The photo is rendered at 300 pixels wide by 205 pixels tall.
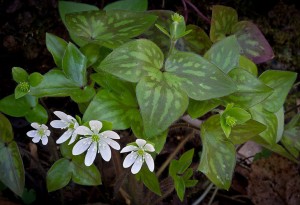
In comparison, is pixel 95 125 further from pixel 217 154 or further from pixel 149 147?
pixel 217 154

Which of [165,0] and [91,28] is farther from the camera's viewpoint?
[165,0]

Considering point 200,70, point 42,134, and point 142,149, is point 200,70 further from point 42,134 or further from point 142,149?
point 42,134

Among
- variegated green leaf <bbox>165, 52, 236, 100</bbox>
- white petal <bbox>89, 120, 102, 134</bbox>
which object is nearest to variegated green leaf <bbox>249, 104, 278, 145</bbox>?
variegated green leaf <bbox>165, 52, 236, 100</bbox>

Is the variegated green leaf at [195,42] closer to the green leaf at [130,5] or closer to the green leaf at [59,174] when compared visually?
the green leaf at [130,5]

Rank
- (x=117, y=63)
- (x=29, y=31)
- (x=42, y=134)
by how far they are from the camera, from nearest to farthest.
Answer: (x=117, y=63), (x=42, y=134), (x=29, y=31)

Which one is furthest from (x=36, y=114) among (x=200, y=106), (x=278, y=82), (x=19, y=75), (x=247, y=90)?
(x=278, y=82)

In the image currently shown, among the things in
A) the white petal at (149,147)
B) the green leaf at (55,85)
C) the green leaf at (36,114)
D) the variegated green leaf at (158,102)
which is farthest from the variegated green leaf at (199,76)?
the green leaf at (36,114)

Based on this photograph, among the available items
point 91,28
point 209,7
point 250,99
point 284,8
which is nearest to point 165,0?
point 209,7
